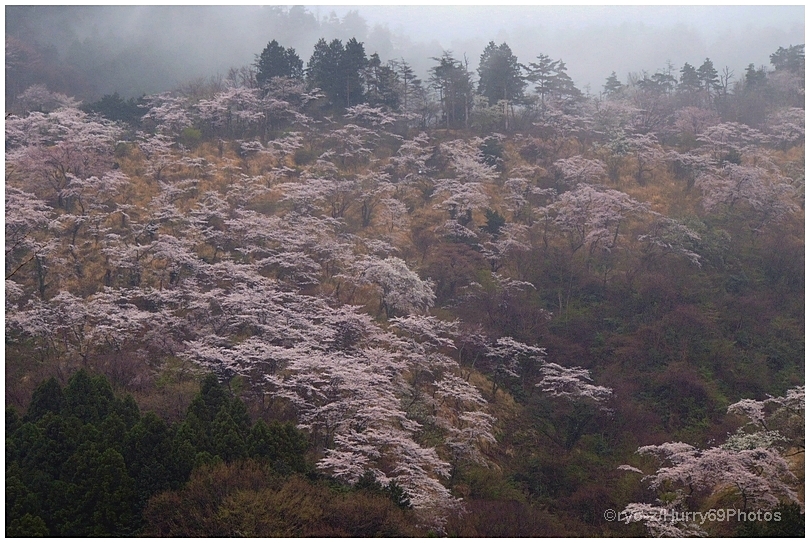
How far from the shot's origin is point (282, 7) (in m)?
87.7

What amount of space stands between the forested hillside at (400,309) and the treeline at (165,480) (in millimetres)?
76

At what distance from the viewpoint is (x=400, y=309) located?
3055cm

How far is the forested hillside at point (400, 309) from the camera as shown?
19.2m

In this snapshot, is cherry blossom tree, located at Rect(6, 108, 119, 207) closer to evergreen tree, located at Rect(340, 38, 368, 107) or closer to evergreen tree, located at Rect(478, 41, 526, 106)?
evergreen tree, located at Rect(340, 38, 368, 107)

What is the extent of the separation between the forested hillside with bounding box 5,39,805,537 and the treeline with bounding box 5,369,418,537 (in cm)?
8

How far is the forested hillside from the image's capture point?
19.2 metres

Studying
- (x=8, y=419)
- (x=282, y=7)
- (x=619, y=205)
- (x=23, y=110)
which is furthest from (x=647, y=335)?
(x=282, y=7)

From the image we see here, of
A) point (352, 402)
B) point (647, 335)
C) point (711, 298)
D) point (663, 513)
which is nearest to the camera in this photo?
point (663, 513)

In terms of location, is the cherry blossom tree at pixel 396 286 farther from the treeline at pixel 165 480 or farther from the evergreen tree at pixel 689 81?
the evergreen tree at pixel 689 81

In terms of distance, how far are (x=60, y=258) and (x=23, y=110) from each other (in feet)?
69.6

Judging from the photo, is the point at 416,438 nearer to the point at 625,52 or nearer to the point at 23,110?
the point at 23,110

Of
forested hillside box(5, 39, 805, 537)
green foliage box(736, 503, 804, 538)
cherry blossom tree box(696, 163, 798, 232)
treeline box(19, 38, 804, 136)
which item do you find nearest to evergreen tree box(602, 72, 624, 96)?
treeline box(19, 38, 804, 136)

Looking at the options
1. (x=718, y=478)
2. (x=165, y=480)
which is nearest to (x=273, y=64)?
(x=165, y=480)

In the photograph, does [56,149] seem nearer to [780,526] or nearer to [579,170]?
[579,170]
